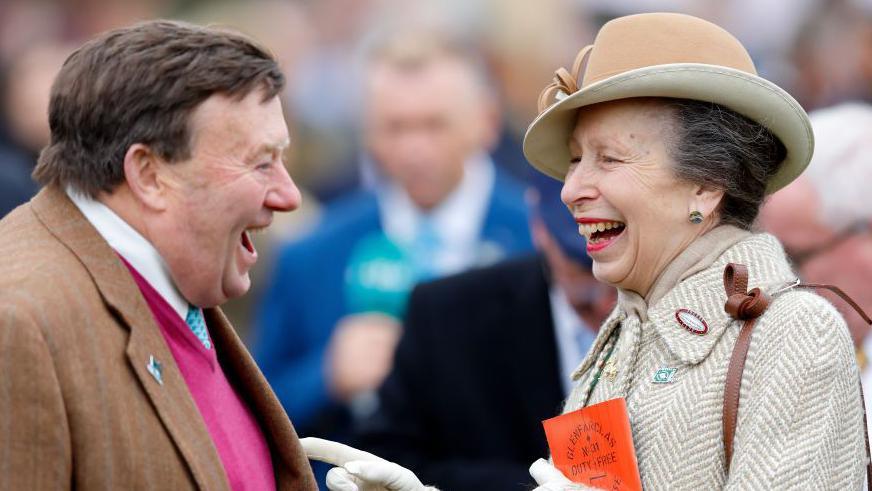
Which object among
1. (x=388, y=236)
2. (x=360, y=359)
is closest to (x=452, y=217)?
(x=388, y=236)

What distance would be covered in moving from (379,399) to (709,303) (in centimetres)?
236

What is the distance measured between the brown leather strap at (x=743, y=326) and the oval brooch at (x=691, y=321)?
3.6 inches

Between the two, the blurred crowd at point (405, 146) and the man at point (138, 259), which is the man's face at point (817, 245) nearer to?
the blurred crowd at point (405, 146)

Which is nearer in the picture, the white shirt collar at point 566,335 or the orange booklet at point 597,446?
the orange booklet at point 597,446

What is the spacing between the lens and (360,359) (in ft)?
21.0

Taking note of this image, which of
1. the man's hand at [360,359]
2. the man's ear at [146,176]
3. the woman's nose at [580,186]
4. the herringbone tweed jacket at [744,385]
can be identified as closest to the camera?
the herringbone tweed jacket at [744,385]

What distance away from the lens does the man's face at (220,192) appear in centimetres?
329

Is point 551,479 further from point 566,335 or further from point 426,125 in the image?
point 426,125

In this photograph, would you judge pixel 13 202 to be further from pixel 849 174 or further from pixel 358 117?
pixel 849 174

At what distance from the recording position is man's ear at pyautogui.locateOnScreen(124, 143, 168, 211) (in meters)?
3.22

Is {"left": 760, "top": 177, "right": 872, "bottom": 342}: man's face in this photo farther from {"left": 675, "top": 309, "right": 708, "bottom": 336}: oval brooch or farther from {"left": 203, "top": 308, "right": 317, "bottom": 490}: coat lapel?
{"left": 203, "top": 308, "right": 317, "bottom": 490}: coat lapel

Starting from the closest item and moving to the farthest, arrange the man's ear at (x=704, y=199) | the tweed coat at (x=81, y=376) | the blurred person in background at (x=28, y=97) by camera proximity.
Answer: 1. the tweed coat at (x=81, y=376)
2. the man's ear at (x=704, y=199)
3. the blurred person in background at (x=28, y=97)

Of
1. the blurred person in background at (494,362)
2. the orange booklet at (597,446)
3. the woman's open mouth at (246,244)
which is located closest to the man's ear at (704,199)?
the orange booklet at (597,446)

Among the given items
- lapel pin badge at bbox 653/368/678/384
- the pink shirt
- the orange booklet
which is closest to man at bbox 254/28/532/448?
the pink shirt
